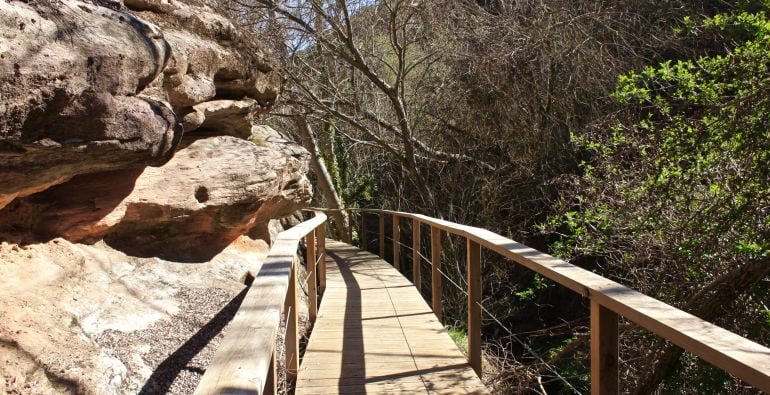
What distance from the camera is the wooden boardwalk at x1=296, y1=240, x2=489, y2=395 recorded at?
370 cm

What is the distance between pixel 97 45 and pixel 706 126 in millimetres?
4619

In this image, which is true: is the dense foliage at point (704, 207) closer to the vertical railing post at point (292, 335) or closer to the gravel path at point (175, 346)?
the vertical railing post at point (292, 335)

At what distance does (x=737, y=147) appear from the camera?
185 inches

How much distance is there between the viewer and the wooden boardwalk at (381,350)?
3699 mm

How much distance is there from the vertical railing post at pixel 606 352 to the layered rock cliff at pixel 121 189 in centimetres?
278

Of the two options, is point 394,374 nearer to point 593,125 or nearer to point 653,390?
point 653,390

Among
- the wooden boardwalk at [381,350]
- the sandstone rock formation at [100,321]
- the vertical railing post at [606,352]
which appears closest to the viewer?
the vertical railing post at [606,352]

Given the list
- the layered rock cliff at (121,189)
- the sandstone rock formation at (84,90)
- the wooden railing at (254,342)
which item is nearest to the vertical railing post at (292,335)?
the wooden railing at (254,342)

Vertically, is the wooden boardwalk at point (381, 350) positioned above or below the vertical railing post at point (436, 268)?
below

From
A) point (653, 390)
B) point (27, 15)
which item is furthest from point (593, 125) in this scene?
point (27, 15)

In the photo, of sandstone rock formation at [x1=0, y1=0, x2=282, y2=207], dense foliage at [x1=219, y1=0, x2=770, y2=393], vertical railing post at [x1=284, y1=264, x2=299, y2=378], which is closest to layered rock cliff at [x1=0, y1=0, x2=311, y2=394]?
sandstone rock formation at [x1=0, y1=0, x2=282, y2=207]

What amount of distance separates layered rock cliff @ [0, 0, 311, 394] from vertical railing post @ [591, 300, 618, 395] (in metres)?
2.78

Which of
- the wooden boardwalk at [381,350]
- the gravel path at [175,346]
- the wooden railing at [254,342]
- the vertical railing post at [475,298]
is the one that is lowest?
the wooden boardwalk at [381,350]

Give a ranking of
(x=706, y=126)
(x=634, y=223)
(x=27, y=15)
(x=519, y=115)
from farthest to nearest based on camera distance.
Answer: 1. (x=519, y=115)
2. (x=634, y=223)
3. (x=706, y=126)
4. (x=27, y=15)
